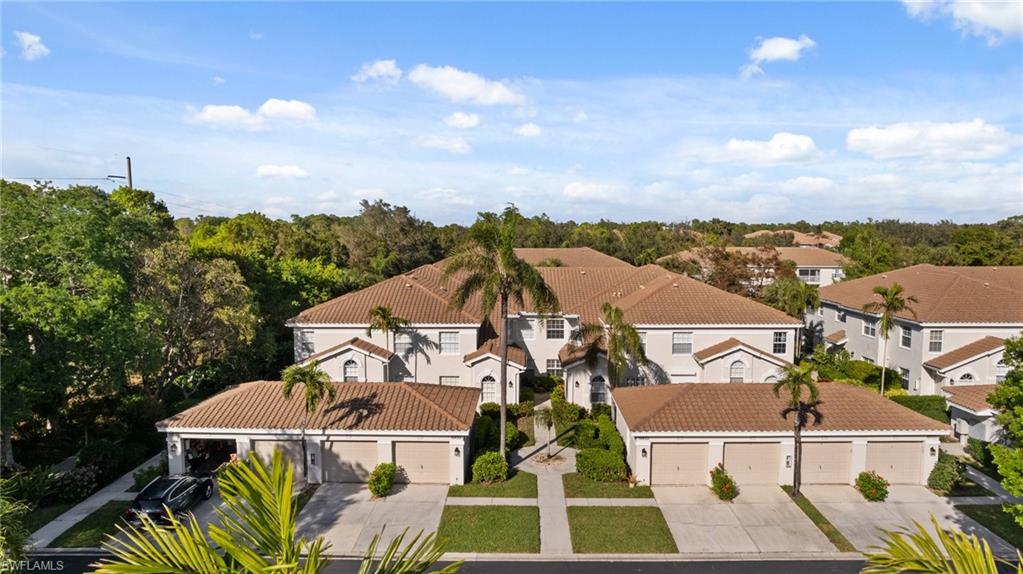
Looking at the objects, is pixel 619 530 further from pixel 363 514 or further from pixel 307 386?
pixel 307 386

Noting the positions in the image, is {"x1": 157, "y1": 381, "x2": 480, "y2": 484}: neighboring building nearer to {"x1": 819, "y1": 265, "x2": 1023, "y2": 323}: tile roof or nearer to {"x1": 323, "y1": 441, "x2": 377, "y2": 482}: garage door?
{"x1": 323, "y1": 441, "x2": 377, "y2": 482}: garage door

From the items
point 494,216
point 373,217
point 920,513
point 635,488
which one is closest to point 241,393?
point 494,216

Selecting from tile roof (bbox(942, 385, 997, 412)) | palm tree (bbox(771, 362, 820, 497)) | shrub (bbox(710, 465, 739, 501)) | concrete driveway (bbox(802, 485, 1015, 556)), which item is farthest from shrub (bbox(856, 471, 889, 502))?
tile roof (bbox(942, 385, 997, 412))

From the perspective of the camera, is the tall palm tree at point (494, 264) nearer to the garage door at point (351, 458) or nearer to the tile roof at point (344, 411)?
the tile roof at point (344, 411)

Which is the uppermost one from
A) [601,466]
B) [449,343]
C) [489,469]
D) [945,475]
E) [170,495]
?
[449,343]

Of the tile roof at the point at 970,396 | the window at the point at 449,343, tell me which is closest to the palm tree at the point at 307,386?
the window at the point at 449,343

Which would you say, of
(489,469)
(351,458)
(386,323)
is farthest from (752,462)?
(386,323)
